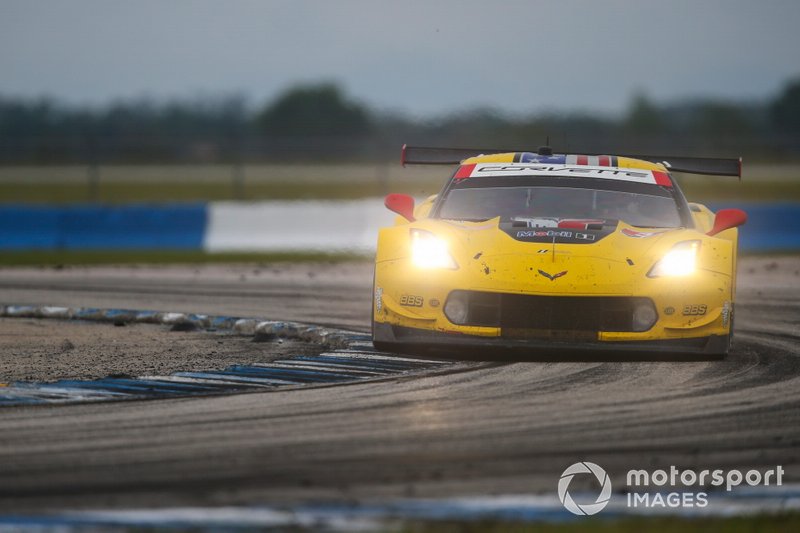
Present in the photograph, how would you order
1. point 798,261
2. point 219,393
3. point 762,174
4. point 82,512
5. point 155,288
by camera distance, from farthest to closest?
point 762,174 → point 798,261 → point 155,288 → point 219,393 → point 82,512

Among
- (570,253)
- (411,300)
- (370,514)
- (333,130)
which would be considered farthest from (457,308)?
(333,130)

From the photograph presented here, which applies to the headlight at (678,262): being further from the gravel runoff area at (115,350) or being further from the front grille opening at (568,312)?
the gravel runoff area at (115,350)

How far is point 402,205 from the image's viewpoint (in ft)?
30.4

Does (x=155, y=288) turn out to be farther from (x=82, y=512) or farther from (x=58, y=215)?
(x=82, y=512)

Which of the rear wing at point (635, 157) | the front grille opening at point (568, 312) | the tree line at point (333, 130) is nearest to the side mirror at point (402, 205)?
the rear wing at point (635, 157)

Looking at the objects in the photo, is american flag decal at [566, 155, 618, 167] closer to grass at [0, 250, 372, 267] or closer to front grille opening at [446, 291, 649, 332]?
front grille opening at [446, 291, 649, 332]

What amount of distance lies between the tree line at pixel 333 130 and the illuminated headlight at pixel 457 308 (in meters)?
9.26

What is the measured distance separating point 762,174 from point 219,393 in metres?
35.0

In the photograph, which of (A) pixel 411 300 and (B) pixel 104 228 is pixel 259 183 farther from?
(A) pixel 411 300

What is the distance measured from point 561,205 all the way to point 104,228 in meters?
11.0

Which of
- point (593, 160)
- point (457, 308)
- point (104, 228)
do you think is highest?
point (593, 160)

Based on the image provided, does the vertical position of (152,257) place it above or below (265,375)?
above

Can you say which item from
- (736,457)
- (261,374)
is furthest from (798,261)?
(736,457)

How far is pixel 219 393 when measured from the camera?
6980mm
